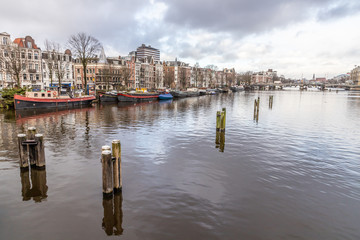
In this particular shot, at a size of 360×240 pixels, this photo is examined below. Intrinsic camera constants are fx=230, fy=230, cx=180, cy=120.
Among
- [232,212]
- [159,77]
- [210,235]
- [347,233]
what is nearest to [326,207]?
[347,233]

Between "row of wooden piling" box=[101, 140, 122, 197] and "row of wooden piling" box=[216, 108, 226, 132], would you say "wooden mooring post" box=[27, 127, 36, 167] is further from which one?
"row of wooden piling" box=[216, 108, 226, 132]

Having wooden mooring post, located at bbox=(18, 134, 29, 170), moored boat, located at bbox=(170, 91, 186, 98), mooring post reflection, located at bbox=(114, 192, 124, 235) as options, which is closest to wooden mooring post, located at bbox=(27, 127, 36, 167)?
wooden mooring post, located at bbox=(18, 134, 29, 170)

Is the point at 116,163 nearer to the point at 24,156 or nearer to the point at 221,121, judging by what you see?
the point at 24,156

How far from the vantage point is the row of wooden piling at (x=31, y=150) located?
12.3 meters

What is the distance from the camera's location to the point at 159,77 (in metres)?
125

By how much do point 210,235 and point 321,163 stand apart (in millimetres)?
11002

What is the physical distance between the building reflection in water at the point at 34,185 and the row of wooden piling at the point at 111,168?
9.66 ft

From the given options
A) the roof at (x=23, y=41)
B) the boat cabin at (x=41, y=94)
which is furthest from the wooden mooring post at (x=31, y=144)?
the roof at (x=23, y=41)

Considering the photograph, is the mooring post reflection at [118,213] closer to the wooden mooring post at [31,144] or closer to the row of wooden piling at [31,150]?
the row of wooden piling at [31,150]

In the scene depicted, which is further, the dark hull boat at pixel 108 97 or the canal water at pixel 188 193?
the dark hull boat at pixel 108 97

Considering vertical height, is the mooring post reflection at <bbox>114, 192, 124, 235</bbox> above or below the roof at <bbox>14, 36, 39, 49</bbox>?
below

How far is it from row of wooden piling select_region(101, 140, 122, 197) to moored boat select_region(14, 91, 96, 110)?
37.1 metres

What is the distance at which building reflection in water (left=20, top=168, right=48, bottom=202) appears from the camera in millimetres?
10258

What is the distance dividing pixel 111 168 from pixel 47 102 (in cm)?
3892
